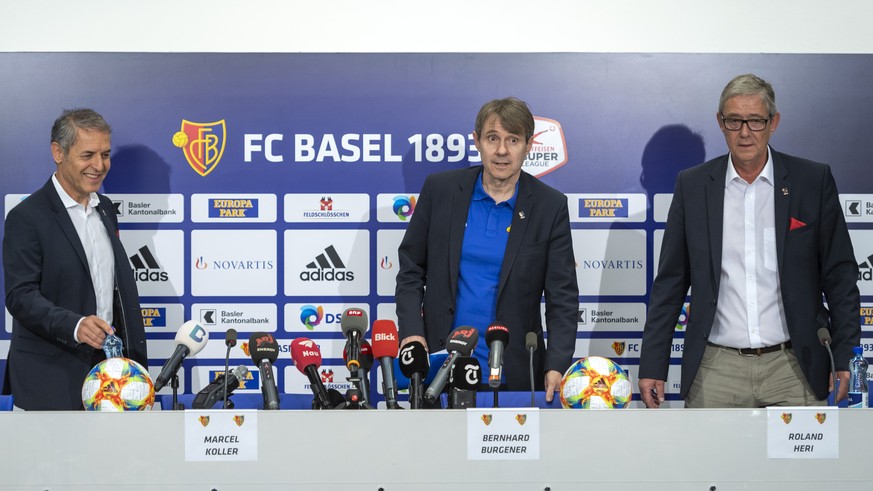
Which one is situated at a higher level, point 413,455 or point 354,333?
point 354,333

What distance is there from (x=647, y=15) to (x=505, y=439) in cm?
250

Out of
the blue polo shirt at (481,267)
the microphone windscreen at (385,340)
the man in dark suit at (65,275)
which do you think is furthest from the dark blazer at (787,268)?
the man in dark suit at (65,275)

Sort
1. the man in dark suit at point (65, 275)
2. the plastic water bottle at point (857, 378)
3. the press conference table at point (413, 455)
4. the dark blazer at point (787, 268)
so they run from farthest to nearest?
the man in dark suit at point (65, 275)
the dark blazer at point (787, 268)
the plastic water bottle at point (857, 378)
the press conference table at point (413, 455)

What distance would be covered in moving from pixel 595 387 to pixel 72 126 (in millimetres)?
2139

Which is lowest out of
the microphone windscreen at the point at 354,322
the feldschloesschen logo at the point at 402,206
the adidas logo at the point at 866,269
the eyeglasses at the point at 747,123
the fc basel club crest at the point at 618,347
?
the fc basel club crest at the point at 618,347

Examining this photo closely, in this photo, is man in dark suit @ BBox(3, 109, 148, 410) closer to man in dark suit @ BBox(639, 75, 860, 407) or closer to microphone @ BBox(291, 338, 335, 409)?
microphone @ BBox(291, 338, 335, 409)

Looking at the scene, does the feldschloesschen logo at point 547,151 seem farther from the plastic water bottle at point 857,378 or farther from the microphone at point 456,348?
the microphone at point 456,348

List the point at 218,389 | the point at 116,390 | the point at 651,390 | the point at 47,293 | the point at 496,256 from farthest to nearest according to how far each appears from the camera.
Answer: the point at 47,293 → the point at 496,256 → the point at 651,390 → the point at 218,389 → the point at 116,390

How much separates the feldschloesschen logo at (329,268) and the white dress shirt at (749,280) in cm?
164

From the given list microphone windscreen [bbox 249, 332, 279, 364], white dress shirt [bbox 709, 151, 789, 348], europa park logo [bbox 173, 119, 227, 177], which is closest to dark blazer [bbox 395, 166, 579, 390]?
white dress shirt [bbox 709, 151, 789, 348]

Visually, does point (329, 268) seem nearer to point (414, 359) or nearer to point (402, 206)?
point (402, 206)

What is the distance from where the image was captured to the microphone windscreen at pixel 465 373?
229 centimetres

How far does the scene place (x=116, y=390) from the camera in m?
2.28

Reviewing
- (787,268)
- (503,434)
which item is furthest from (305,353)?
(787,268)
